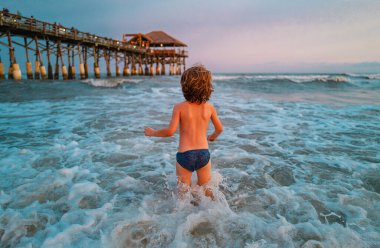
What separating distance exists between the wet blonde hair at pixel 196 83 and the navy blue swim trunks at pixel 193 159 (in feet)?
1.76

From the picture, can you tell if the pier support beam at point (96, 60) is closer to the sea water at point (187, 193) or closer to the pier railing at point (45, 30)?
the pier railing at point (45, 30)

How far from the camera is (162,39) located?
42.1 meters

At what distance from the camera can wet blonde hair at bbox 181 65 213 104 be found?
2.11 m

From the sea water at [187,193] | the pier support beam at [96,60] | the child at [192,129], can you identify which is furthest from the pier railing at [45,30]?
the child at [192,129]

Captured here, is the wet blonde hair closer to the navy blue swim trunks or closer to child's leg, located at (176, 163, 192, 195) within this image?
the navy blue swim trunks

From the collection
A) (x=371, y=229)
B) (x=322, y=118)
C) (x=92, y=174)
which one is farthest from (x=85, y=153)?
(x=322, y=118)

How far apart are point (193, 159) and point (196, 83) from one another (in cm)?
73

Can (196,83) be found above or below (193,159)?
above

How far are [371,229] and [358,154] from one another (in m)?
2.15

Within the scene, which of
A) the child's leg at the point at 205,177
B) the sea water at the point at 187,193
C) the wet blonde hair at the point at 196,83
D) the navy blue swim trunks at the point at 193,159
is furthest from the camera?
the child's leg at the point at 205,177

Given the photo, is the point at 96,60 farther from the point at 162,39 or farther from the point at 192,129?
the point at 192,129

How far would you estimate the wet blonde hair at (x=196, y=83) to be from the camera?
6.91ft

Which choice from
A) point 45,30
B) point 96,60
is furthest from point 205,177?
point 96,60

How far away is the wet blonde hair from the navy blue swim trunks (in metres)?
0.54
